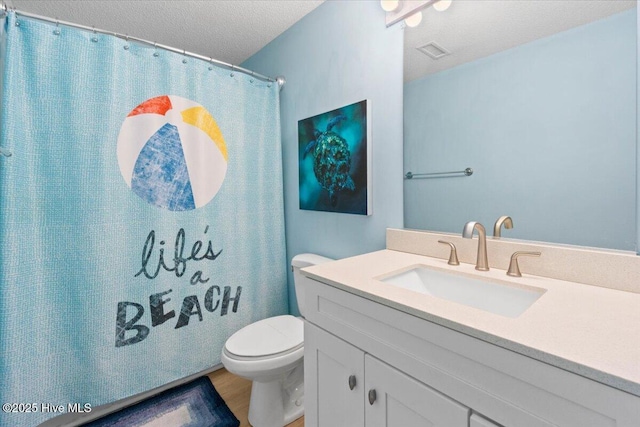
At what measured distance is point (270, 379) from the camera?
4.38 feet

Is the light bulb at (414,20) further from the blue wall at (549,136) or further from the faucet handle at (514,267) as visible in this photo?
the faucet handle at (514,267)

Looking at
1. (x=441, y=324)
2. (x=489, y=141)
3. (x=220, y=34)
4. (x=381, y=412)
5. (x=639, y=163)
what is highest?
(x=220, y=34)

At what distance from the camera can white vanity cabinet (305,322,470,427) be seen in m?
0.71

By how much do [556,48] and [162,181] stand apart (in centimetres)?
177

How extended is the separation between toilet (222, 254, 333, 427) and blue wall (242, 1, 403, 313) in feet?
1.00

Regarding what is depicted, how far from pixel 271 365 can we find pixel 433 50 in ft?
5.12

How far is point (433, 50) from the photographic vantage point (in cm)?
127

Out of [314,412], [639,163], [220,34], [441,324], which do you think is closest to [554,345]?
[441,324]

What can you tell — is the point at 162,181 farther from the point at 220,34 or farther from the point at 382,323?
the point at 382,323

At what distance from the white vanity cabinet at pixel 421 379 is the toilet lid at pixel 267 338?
28 centimetres

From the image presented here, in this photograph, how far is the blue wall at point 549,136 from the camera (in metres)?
0.86

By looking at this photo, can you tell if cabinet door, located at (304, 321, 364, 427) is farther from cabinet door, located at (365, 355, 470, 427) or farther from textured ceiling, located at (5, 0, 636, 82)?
textured ceiling, located at (5, 0, 636, 82)

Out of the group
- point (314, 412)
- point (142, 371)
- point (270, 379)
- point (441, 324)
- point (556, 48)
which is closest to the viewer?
point (441, 324)

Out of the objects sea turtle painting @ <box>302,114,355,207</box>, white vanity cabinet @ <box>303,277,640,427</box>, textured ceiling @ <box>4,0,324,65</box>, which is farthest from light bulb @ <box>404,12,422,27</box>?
white vanity cabinet @ <box>303,277,640,427</box>
